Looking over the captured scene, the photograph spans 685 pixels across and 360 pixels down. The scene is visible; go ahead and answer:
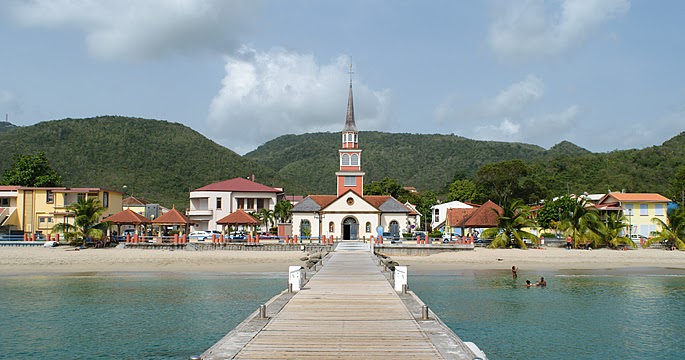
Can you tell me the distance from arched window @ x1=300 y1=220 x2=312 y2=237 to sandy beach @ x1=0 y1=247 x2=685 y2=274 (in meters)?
9.17

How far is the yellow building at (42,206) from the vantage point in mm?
57469

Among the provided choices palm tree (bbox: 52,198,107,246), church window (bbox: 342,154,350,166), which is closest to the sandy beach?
palm tree (bbox: 52,198,107,246)

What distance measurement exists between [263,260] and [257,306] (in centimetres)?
2085

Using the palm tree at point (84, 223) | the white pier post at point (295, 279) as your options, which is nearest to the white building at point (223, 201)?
the palm tree at point (84, 223)

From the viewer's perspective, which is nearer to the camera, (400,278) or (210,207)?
(400,278)

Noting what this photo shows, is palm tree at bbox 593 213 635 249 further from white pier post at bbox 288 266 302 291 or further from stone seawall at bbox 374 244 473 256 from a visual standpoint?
white pier post at bbox 288 266 302 291

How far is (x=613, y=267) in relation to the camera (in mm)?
42781

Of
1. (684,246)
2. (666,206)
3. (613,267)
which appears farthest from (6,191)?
(666,206)

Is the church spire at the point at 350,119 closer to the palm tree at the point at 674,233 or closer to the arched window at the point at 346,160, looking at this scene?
the arched window at the point at 346,160

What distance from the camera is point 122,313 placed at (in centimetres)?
2389

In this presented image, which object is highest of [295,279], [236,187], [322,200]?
[236,187]

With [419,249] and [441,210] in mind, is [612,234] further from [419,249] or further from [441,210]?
[441,210]

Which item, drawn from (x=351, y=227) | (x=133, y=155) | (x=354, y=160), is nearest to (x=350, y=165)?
(x=354, y=160)

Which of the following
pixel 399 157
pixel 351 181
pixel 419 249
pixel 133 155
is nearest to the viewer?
pixel 419 249
